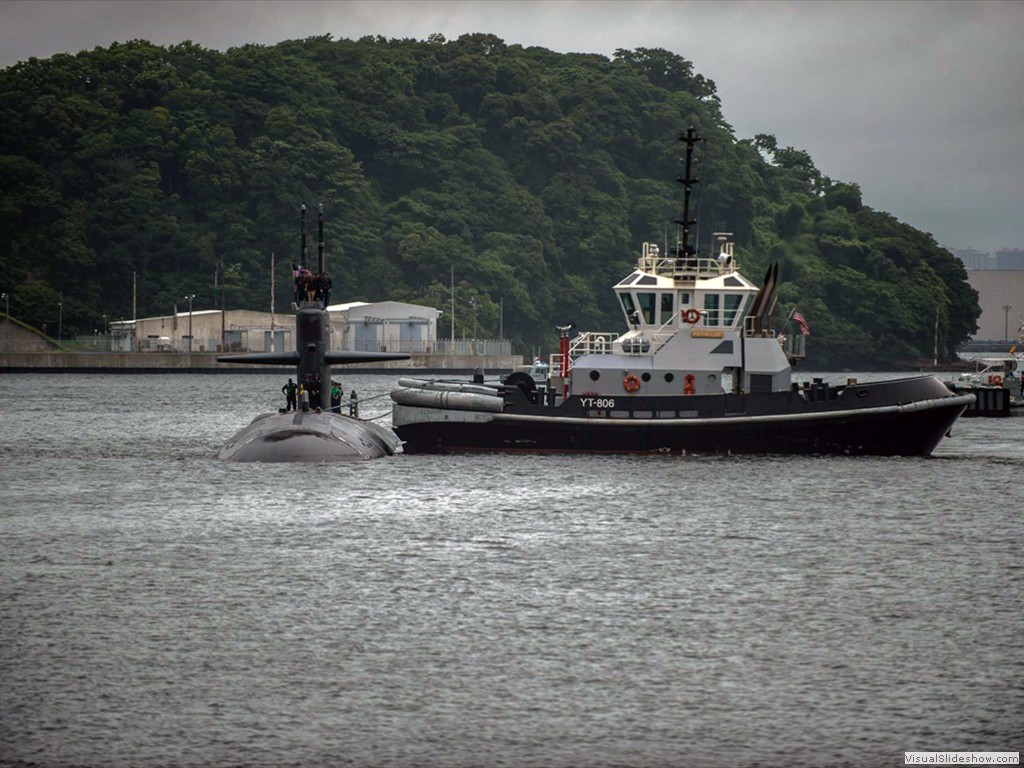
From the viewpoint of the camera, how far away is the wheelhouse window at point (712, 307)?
62438mm

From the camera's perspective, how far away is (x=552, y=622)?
29922 millimetres

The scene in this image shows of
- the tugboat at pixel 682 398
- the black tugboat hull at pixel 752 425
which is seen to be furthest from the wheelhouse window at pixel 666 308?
the black tugboat hull at pixel 752 425

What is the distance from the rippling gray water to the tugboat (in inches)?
64.2

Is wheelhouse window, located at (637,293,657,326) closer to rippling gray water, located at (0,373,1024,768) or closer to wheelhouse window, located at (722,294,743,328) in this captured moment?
wheelhouse window, located at (722,294,743,328)

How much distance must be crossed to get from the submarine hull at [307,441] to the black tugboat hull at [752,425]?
4.41 metres

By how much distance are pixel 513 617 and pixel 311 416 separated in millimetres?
30888

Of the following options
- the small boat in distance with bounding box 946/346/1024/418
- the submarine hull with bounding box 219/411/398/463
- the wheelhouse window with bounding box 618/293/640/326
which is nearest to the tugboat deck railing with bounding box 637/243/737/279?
the wheelhouse window with bounding box 618/293/640/326

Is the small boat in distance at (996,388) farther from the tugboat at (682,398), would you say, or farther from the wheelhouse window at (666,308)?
the wheelhouse window at (666,308)

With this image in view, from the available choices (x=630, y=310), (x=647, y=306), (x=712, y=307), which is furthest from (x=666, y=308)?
(x=712, y=307)

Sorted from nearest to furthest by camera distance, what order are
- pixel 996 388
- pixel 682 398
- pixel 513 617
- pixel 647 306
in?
pixel 513 617
pixel 682 398
pixel 647 306
pixel 996 388

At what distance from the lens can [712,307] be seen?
6250cm

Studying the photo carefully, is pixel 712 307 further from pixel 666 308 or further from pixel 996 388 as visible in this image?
pixel 996 388

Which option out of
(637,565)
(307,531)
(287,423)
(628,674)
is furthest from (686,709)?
(287,423)

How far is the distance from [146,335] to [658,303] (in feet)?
472
